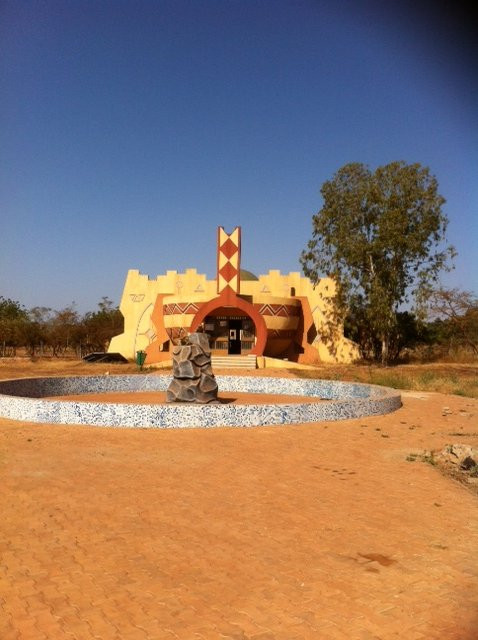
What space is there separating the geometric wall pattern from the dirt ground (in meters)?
25.7

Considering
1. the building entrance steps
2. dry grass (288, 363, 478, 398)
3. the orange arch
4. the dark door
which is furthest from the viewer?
the dark door

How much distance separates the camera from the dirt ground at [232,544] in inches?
167

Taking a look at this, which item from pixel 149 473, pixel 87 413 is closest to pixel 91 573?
pixel 149 473

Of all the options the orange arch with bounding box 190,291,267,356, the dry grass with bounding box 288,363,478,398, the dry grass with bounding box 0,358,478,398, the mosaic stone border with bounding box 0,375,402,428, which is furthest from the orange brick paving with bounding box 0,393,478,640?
the orange arch with bounding box 190,291,267,356

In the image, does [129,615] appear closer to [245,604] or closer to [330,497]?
[245,604]

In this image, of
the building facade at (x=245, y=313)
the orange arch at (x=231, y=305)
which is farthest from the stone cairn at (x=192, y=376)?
the orange arch at (x=231, y=305)

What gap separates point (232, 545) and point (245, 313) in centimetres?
3163

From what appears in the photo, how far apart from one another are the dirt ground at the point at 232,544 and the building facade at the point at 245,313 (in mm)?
25752

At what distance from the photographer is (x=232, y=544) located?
229 inches

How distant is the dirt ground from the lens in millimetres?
4242

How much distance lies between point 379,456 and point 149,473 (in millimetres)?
4327

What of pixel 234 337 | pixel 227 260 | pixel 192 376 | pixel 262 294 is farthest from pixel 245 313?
pixel 192 376

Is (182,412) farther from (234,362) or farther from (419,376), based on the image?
(234,362)

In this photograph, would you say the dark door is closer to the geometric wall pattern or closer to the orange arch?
the orange arch
